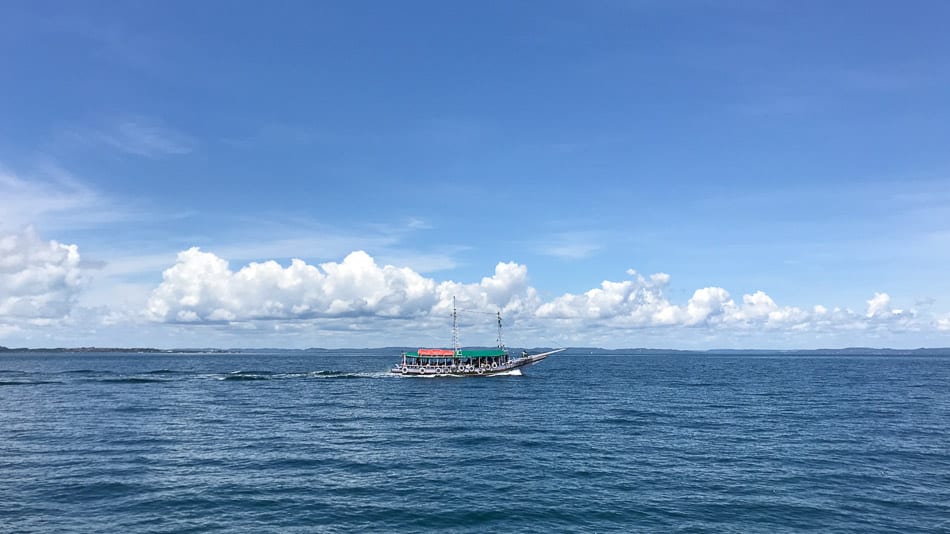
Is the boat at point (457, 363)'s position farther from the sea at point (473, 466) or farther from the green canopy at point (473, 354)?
the sea at point (473, 466)

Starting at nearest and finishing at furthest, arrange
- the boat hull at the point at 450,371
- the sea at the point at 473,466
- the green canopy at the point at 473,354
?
1. the sea at the point at 473,466
2. the boat hull at the point at 450,371
3. the green canopy at the point at 473,354

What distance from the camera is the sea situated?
3406cm

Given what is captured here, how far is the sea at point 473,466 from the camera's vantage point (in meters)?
34.1

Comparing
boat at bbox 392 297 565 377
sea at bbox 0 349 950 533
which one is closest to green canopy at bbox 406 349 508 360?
boat at bbox 392 297 565 377

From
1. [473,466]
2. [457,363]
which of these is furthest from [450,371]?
[473,466]

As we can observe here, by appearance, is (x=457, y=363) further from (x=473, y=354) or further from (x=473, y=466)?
(x=473, y=466)

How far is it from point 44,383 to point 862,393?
16021 cm

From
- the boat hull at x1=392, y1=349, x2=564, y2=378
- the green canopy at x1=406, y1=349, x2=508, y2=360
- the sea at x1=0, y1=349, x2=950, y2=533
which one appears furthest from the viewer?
the green canopy at x1=406, y1=349, x2=508, y2=360

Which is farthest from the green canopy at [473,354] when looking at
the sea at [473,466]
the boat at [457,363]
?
the sea at [473,466]

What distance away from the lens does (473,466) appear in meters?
46.9

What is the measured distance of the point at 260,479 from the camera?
41.8 m

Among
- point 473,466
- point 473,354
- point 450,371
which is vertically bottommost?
point 473,466

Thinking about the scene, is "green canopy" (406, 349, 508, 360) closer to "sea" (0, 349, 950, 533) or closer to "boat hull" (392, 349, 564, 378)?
"boat hull" (392, 349, 564, 378)

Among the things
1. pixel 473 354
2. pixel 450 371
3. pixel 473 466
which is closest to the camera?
pixel 473 466
